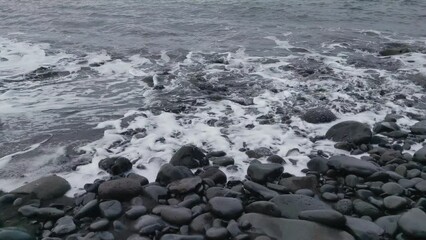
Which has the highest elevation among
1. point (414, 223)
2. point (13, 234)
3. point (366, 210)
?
point (13, 234)

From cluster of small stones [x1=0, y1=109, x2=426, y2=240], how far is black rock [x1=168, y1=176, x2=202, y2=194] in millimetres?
11

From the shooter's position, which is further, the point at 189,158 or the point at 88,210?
the point at 189,158

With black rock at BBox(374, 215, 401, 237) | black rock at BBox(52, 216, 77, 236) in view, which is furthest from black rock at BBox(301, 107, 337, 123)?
black rock at BBox(52, 216, 77, 236)

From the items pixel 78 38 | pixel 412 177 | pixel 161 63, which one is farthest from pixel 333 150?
pixel 78 38

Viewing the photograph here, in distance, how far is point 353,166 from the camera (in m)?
4.86

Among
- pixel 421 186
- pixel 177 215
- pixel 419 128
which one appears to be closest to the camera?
pixel 177 215

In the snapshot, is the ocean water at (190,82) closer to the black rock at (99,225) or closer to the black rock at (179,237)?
the black rock at (99,225)

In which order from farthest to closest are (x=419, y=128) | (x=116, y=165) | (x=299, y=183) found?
(x=419, y=128) → (x=116, y=165) → (x=299, y=183)

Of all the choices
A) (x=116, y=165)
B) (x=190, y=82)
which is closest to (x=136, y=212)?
(x=116, y=165)

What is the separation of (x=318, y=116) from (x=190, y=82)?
3.15 meters

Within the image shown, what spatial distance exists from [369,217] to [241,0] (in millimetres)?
16629

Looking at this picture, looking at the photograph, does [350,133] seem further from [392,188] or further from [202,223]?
[202,223]

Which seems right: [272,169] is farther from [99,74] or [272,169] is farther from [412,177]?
[99,74]

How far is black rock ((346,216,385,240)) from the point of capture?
12.1 feet
